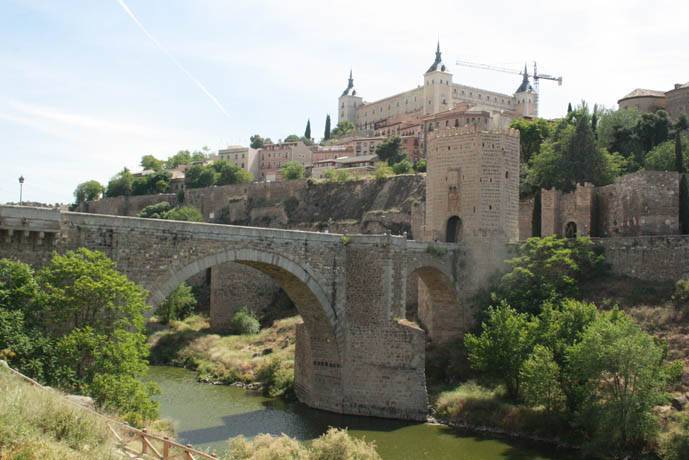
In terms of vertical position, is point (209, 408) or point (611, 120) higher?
point (611, 120)

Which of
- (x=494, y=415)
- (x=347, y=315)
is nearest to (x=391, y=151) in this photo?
(x=347, y=315)

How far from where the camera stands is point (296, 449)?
54.1 ft

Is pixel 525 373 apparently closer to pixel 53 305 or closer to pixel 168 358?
pixel 53 305

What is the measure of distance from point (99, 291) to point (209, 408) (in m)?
11.9

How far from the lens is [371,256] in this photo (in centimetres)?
2905

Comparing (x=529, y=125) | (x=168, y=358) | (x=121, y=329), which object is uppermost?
(x=529, y=125)

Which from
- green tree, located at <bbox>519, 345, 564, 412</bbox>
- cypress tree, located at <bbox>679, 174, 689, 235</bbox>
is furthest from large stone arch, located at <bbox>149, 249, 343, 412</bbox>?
cypress tree, located at <bbox>679, 174, 689, 235</bbox>

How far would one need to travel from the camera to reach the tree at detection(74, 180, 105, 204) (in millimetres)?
96375

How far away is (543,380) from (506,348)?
9.64 feet

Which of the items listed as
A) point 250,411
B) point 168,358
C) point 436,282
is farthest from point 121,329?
point 168,358

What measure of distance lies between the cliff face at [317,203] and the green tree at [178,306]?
12.8m

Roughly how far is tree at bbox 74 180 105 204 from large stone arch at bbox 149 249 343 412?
73128mm

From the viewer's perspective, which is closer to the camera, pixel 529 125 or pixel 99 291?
pixel 99 291

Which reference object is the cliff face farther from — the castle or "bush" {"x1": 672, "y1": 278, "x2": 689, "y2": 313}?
the castle
